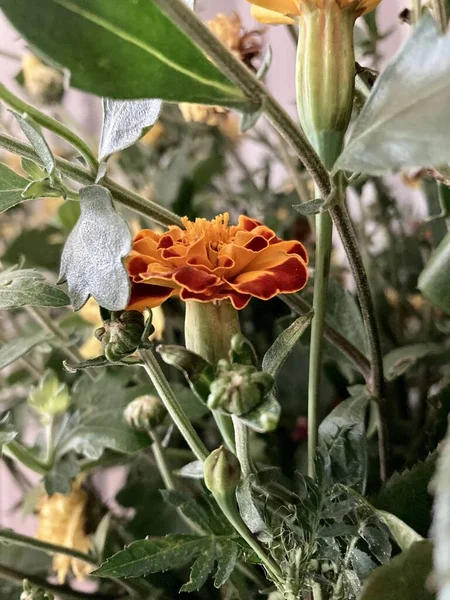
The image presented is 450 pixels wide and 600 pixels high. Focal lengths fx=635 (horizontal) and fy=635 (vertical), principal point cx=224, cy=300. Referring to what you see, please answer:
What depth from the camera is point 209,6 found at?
943mm

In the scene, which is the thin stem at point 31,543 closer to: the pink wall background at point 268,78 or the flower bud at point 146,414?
the flower bud at point 146,414

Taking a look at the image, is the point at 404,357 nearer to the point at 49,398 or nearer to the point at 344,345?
the point at 344,345

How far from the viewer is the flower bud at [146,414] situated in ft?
1.03

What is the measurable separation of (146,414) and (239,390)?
140 mm

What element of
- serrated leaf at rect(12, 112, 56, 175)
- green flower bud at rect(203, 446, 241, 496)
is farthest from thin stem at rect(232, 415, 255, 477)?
serrated leaf at rect(12, 112, 56, 175)

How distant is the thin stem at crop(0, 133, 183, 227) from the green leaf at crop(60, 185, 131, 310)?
2cm

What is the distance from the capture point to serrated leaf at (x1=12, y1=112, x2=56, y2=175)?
8.3 inches

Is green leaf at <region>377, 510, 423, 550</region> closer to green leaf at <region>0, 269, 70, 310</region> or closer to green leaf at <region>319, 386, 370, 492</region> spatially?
green leaf at <region>319, 386, 370, 492</region>

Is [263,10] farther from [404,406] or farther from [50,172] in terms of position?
[404,406]

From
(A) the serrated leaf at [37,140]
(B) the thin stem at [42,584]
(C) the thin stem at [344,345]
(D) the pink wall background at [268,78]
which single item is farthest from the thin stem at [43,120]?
(D) the pink wall background at [268,78]

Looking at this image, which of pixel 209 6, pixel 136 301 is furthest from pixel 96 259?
pixel 209 6

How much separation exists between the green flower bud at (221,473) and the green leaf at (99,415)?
14 cm

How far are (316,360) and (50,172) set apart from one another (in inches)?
4.9

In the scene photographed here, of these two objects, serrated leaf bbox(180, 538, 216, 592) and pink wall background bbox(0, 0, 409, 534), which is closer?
serrated leaf bbox(180, 538, 216, 592)
